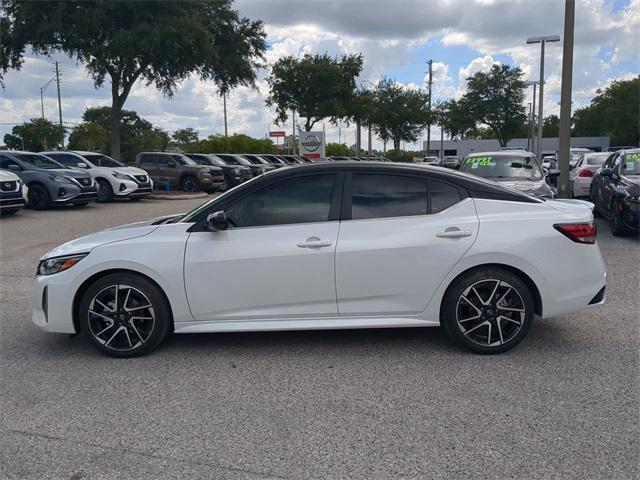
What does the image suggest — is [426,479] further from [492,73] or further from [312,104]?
[492,73]

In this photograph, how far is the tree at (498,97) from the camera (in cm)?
5338

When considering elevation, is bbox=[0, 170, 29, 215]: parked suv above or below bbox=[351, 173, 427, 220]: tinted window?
below

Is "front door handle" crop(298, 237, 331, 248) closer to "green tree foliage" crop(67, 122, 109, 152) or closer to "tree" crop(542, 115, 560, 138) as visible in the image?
"green tree foliage" crop(67, 122, 109, 152)

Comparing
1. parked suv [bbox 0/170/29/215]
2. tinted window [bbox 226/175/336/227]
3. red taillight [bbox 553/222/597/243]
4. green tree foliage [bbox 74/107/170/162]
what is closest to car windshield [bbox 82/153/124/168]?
parked suv [bbox 0/170/29/215]

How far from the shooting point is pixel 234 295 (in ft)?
14.9

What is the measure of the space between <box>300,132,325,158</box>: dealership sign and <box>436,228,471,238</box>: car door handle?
2441cm

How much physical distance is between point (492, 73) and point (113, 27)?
128 feet

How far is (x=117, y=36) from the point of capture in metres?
23.0

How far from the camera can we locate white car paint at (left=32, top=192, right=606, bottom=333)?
448 cm

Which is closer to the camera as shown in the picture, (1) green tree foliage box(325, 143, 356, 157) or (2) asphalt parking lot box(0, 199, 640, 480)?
(2) asphalt parking lot box(0, 199, 640, 480)

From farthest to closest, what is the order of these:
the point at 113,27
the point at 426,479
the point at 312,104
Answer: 1. the point at 312,104
2. the point at 113,27
3. the point at 426,479

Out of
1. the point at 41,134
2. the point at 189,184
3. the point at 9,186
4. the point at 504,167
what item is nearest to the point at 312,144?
the point at 189,184

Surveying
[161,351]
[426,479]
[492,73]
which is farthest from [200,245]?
[492,73]

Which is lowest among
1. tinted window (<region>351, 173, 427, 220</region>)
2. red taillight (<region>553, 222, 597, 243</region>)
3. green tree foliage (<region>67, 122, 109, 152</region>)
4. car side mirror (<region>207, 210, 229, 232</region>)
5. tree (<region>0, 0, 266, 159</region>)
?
red taillight (<region>553, 222, 597, 243</region>)
